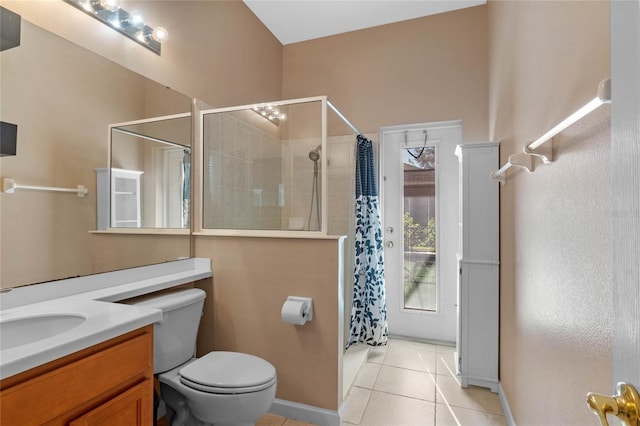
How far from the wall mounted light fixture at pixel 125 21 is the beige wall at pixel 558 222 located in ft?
6.51

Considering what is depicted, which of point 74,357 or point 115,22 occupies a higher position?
point 115,22

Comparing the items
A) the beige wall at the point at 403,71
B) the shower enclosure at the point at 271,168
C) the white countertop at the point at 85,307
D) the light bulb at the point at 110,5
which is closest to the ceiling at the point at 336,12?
the beige wall at the point at 403,71

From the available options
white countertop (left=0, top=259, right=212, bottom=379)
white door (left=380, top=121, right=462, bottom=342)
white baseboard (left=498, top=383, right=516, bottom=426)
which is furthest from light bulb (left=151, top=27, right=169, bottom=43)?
white baseboard (left=498, top=383, right=516, bottom=426)

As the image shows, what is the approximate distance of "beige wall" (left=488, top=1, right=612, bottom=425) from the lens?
853 millimetres

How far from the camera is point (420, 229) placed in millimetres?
3162

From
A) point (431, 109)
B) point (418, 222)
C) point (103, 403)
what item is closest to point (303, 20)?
point (431, 109)

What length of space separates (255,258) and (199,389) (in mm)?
787

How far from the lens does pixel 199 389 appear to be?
150 centimetres

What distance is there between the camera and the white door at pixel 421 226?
3070 mm

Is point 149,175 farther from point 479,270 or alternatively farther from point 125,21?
point 479,270

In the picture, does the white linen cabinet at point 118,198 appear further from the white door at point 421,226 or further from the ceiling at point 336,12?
the white door at point 421,226

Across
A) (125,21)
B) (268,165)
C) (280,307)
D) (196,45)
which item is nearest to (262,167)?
(268,165)

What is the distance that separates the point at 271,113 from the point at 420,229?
5.79 ft

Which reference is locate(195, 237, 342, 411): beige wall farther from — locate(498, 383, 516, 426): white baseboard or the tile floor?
locate(498, 383, 516, 426): white baseboard
